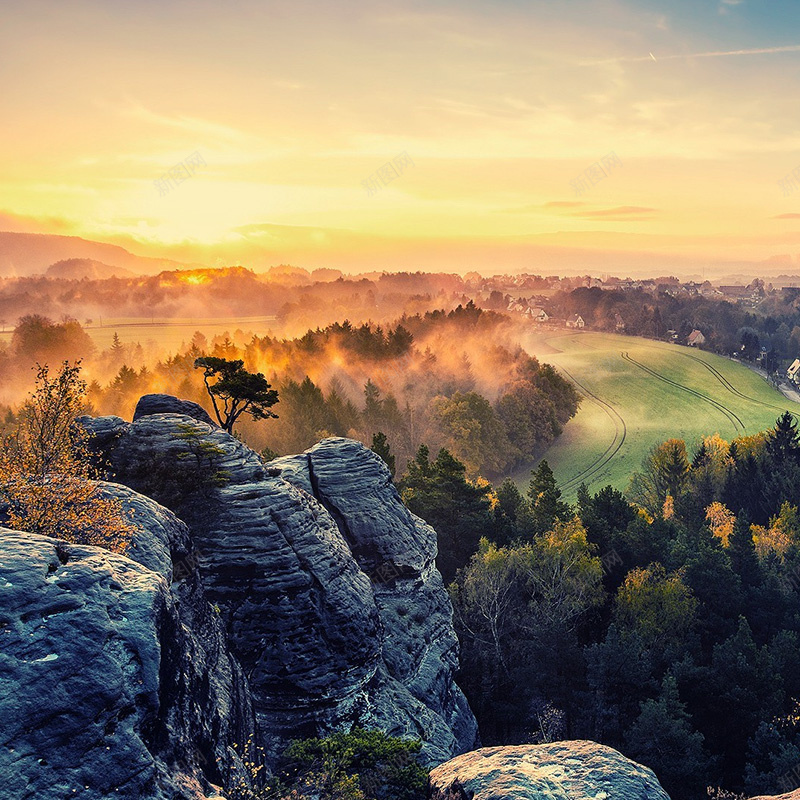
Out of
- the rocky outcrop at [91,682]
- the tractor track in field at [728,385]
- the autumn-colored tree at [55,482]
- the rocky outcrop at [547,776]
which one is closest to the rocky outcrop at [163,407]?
the autumn-colored tree at [55,482]

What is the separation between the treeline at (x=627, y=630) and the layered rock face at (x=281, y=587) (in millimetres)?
12198

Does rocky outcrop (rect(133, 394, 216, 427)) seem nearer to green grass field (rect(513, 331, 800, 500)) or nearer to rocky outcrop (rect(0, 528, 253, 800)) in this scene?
rocky outcrop (rect(0, 528, 253, 800))

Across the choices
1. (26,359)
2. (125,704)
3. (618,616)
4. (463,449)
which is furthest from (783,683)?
(26,359)

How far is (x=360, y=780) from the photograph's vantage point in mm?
21469

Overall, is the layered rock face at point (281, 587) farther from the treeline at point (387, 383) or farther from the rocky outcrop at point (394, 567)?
the treeline at point (387, 383)

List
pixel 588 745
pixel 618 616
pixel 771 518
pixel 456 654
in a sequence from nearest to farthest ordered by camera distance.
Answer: pixel 588 745
pixel 456 654
pixel 618 616
pixel 771 518

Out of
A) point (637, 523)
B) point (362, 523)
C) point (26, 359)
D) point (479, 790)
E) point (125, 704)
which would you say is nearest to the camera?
point (125, 704)

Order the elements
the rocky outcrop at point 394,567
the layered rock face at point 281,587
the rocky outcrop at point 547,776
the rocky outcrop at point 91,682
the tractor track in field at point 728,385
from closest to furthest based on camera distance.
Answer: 1. the rocky outcrop at point 91,682
2. the rocky outcrop at point 547,776
3. the layered rock face at point 281,587
4. the rocky outcrop at point 394,567
5. the tractor track in field at point 728,385

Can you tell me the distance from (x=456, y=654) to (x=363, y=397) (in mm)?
107733

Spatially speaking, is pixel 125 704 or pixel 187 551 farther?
pixel 187 551

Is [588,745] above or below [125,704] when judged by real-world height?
below

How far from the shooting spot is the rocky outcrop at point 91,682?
1230 cm

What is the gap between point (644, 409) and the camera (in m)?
158

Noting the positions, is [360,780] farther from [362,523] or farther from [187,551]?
[362,523]
